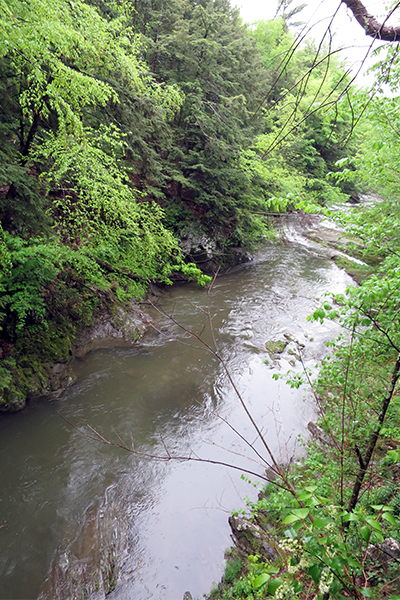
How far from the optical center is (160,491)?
5.07 meters

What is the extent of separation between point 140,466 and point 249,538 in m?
2.16

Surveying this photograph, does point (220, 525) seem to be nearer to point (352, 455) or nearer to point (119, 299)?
point (352, 455)

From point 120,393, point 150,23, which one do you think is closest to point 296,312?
point 120,393

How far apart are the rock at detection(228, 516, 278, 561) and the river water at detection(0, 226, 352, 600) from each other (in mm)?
291

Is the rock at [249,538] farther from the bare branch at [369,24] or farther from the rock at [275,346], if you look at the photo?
the bare branch at [369,24]

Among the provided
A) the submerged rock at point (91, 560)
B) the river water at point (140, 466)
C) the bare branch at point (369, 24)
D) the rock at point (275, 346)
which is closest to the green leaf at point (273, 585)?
the river water at point (140, 466)

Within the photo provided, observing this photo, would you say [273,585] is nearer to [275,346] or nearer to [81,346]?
[81,346]

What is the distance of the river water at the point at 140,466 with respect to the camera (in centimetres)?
404

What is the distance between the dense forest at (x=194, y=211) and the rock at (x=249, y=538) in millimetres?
215

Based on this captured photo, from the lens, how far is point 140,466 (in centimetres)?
541

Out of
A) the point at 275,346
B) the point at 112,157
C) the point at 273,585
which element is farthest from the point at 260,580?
the point at 112,157

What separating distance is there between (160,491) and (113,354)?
392 cm

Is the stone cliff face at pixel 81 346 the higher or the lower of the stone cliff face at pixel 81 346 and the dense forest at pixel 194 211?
the lower

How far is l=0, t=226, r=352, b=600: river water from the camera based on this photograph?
13.2 feet
